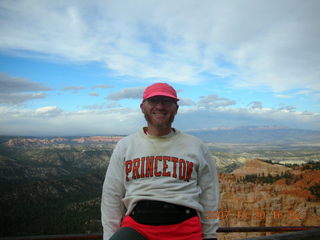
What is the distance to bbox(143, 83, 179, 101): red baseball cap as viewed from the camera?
2584 millimetres

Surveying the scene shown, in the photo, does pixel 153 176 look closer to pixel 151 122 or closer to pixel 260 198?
pixel 151 122

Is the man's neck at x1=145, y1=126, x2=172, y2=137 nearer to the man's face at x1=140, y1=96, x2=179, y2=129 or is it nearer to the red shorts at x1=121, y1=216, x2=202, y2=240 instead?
the man's face at x1=140, y1=96, x2=179, y2=129

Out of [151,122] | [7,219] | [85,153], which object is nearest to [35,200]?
[7,219]

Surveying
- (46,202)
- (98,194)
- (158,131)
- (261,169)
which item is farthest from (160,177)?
(98,194)

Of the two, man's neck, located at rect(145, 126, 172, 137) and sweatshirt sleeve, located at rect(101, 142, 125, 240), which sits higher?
man's neck, located at rect(145, 126, 172, 137)

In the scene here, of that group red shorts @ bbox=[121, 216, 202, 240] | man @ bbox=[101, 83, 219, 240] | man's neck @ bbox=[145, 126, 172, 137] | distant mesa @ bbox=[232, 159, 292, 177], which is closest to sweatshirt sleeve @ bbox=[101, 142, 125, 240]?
man @ bbox=[101, 83, 219, 240]

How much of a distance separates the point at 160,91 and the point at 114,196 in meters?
1.15

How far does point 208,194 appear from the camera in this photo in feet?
8.55

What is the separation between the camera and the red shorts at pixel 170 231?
2.28 meters

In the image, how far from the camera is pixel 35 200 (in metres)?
71.1

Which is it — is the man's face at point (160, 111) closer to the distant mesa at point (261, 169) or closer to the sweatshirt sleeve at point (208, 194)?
the sweatshirt sleeve at point (208, 194)

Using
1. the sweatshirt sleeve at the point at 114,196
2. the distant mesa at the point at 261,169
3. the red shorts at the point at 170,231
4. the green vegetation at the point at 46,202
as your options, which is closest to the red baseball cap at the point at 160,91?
the sweatshirt sleeve at the point at 114,196

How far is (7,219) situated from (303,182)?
65115 millimetres

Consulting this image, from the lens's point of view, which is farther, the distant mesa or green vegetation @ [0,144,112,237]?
green vegetation @ [0,144,112,237]
